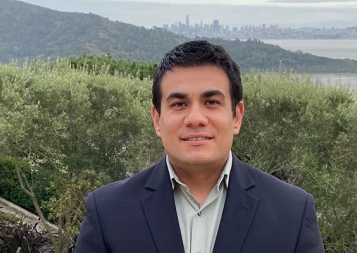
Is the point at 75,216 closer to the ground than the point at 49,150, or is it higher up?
closer to the ground

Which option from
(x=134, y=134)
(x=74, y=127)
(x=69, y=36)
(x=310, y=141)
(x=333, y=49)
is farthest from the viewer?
(x=69, y=36)

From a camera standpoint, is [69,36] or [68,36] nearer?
[69,36]

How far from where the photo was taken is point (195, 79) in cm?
183

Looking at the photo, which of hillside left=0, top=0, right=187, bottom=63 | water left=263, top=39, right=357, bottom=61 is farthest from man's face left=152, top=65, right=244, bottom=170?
hillside left=0, top=0, right=187, bottom=63

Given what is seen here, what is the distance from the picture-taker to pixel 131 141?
756 centimetres

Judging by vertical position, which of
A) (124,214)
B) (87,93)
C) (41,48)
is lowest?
(41,48)

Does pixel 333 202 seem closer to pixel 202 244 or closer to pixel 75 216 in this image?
pixel 75 216

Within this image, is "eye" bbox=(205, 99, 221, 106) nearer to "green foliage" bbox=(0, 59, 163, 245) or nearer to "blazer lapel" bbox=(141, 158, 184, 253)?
"blazer lapel" bbox=(141, 158, 184, 253)

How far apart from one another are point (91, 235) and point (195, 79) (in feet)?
2.19

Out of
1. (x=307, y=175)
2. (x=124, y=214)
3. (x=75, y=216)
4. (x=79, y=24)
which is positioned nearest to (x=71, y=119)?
(x=75, y=216)

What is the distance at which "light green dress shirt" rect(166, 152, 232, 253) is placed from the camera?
184cm

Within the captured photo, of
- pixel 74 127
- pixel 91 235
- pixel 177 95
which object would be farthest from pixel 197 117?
pixel 74 127

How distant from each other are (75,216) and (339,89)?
3920mm

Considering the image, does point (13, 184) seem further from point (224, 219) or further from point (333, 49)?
point (333, 49)
